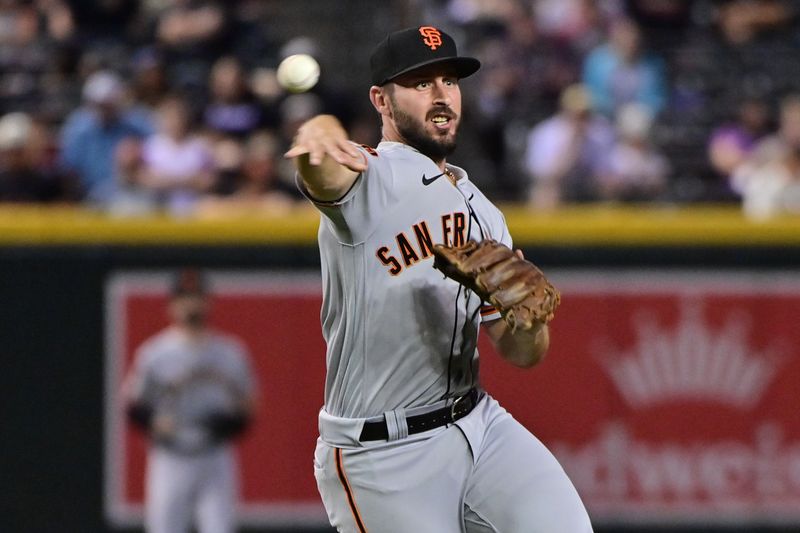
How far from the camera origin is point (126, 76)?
11297 mm

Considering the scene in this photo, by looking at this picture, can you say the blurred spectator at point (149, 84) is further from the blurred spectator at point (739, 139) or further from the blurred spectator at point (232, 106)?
the blurred spectator at point (739, 139)

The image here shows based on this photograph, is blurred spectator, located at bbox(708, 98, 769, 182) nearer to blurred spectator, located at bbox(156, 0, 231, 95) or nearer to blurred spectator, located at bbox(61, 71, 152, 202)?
blurred spectator, located at bbox(156, 0, 231, 95)

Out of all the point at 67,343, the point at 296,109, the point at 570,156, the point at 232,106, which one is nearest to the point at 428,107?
the point at 67,343

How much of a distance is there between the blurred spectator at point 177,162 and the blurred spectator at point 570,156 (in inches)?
90.2

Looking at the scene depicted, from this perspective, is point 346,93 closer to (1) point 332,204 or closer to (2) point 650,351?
(2) point 650,351

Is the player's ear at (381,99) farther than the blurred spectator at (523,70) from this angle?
No

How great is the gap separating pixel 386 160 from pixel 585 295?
5.37 metres

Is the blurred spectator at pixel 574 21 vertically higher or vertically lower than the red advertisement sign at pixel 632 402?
higher

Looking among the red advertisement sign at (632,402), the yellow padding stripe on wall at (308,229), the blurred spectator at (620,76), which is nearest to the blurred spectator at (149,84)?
the yellow padding stripe on wall at (308,229)

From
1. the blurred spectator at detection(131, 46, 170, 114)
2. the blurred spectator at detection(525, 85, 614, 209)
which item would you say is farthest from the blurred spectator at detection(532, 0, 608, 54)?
the blurred spectator at detection(131, 46, 170, 114)

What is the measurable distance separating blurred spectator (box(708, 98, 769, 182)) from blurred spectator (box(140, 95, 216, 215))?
373 centimetres

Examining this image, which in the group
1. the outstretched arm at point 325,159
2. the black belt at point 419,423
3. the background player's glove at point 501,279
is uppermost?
the outstretched arm at point 325,159

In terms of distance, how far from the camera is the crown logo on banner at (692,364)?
9.45 meters

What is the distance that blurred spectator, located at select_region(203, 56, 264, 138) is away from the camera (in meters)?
10.6
